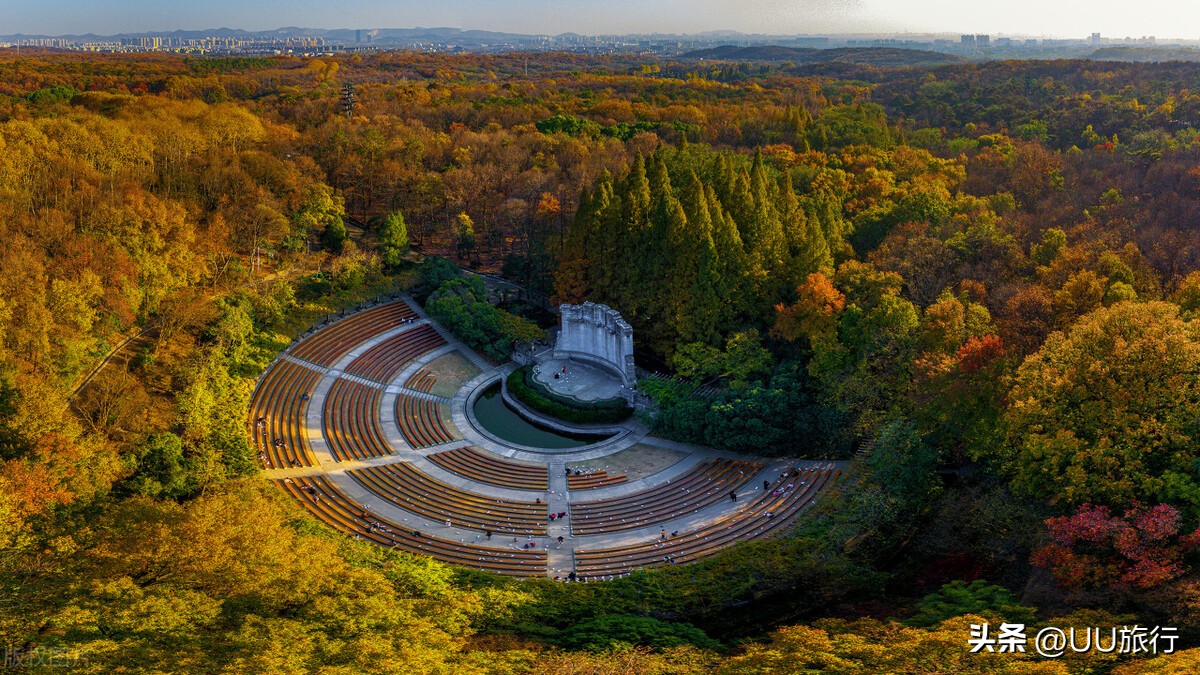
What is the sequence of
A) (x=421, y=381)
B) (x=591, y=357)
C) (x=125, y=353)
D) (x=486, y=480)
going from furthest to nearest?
(x=591, y=357), (x=421, y=381), (x=125, y=353), (x=486, y=480)

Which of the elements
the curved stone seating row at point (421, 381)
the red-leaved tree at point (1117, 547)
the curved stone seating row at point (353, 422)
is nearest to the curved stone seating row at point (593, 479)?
the curved stone seating row at point (353, 422)

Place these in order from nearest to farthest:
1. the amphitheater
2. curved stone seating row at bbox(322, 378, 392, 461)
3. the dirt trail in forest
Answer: the amphitheater, the dirt trail in forest, curved stone seating row at bbox(322, 378, 392, 461)

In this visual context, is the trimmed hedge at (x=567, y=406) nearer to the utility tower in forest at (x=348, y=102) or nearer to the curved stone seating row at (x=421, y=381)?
the curved stone seating row at (x=421, y=381)

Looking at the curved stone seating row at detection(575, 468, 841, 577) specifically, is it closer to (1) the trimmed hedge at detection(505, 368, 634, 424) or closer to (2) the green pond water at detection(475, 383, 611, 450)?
(2) the green pond water at detection(475, 383, 611, 450)

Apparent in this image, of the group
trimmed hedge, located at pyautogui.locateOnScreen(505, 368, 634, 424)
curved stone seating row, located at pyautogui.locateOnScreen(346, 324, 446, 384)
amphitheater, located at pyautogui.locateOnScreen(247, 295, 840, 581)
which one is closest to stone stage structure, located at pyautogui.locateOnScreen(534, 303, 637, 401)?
trimmed hedge, located at pyautogui.locateOnScreen(505, 368, 634, 424)

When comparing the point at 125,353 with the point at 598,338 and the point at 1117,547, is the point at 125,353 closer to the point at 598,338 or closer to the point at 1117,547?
the point at 598,338

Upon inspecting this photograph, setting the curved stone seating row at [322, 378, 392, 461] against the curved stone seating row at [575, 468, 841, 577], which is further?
the curved stone seating row at [322, 378, 392, 461]

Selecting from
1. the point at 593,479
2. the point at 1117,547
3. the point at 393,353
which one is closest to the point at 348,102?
the point at 393,353
